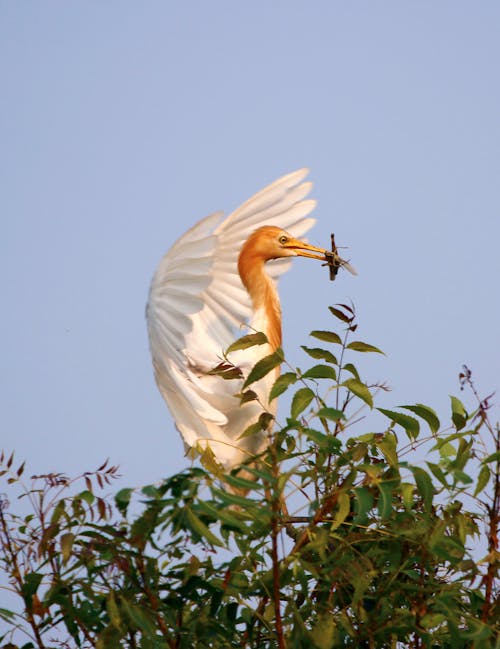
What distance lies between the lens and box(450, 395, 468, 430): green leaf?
239 centimetres

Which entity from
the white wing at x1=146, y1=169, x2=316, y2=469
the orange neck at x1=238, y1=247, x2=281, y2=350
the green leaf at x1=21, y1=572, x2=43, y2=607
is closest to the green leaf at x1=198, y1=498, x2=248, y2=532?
the green leaf at x1=21, y1=572, x2=43, y2=607

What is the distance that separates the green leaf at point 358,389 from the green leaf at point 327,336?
0.10 m

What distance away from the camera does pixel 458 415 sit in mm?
2389

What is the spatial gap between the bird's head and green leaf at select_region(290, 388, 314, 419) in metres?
3.14

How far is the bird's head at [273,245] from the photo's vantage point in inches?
216

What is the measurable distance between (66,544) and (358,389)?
774mm

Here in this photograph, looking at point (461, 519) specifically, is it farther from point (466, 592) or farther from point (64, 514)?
point (64, 514)

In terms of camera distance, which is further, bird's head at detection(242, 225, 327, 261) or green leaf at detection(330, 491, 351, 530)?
bird's head at detection(242, 225, 327, 261)

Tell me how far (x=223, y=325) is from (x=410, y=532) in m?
3.54

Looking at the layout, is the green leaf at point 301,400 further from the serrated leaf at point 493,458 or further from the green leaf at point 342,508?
the serrated leaf at point 493,458

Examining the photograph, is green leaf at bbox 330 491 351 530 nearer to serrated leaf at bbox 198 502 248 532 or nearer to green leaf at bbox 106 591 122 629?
serrated leaf at bbox 198 502 248 532

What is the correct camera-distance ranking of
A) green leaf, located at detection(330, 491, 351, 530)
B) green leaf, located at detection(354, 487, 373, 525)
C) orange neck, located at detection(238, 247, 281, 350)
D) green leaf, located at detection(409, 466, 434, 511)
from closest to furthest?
green leaf, located at detection(354, 487, 373, 525)
green leaf, located at detection(330, 491, 351, 530)
green leaf, located at detection(409, 466, 434, 511)
orange neck, located at detection(238, 247, 281, 350)

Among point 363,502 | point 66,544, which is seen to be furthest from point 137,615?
point 363,502

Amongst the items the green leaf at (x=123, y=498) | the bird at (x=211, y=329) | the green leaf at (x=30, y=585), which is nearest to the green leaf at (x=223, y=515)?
the green leaf at (x=123, y=498)
